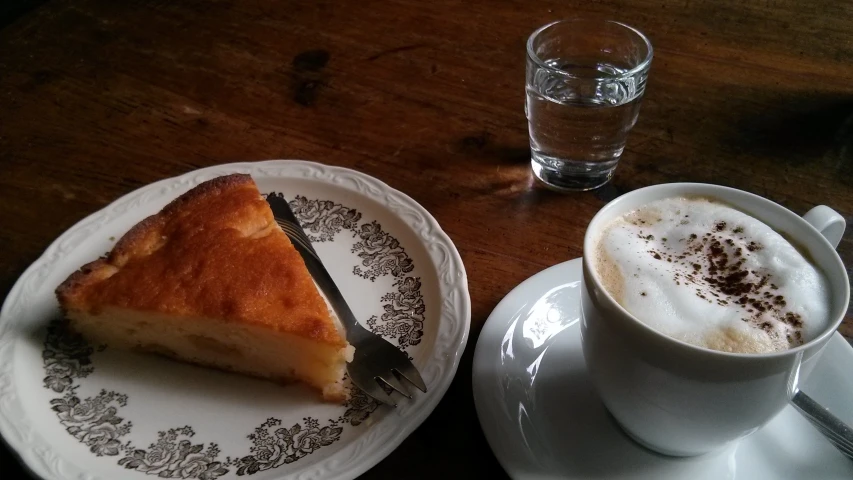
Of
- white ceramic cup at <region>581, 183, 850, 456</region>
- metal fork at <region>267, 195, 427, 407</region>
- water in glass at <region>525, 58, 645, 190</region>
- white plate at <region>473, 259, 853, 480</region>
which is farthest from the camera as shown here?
water in glass at <region>525, 58, 645, 190</region>

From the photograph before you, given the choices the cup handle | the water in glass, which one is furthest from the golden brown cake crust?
the cup handle

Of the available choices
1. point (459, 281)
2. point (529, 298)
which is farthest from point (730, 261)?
point (459, 281)

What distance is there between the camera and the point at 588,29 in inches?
51.8

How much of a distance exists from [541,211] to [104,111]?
96 cm

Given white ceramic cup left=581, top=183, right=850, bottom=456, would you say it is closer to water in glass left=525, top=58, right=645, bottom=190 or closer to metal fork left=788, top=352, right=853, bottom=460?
metal fork left=788, top=352, right=853, bottom=460

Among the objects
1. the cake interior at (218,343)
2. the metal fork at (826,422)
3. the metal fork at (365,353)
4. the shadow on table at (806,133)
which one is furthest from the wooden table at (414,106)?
the metal fork at (826,422)

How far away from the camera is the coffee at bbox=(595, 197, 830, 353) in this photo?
70cm

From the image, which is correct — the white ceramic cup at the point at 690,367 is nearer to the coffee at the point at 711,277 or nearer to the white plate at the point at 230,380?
the coffee at the point at 711,277

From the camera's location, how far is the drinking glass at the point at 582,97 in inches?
47.3

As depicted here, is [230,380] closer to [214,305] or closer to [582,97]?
[214,305]

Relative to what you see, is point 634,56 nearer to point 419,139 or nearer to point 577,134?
point 577,134

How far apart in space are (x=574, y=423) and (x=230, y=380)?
0.51 m

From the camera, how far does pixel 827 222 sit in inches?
32.9

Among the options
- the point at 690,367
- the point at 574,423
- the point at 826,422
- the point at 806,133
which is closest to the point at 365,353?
the point at 574,423
